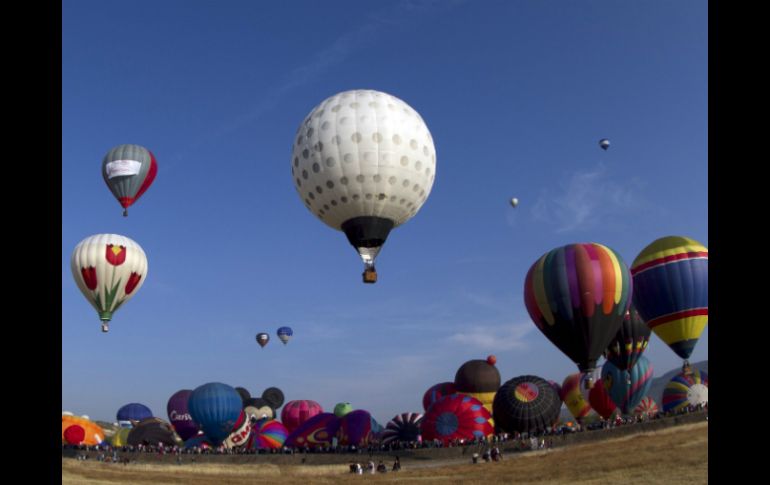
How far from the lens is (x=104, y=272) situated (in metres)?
46.7

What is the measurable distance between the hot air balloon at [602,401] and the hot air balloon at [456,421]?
41.1 feet

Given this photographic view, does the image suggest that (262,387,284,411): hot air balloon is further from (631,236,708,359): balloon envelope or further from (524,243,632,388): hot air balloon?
(524,243,632,388): hot air balloon

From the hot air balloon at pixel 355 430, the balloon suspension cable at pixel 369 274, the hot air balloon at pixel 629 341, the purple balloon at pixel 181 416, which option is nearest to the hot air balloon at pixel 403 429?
the hot air balloon at pixel 355 430

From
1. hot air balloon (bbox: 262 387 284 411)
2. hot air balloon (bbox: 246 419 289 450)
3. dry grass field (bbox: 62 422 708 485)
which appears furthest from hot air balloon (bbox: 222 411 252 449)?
hot air balloon (bbox: 262 387 284 411)

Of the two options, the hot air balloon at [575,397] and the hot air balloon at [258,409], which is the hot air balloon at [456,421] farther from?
the hot air balloon at [258,409]

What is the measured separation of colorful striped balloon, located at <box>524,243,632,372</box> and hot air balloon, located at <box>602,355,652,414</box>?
58.7ft

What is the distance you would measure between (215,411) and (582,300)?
3126 cm

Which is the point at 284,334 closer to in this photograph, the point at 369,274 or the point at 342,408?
the point at 342,408

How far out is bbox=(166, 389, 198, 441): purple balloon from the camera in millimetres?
59750

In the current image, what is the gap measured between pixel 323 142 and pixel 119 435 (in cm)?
5475

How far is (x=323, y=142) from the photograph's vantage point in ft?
81.3

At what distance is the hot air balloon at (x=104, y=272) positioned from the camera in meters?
46.4

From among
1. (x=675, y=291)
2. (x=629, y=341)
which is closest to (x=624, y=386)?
(x=629, y=341)
